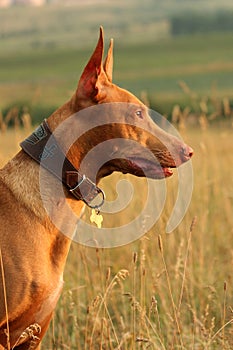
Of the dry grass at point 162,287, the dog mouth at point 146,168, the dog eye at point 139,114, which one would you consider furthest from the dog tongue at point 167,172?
the dry grass at point 162,287

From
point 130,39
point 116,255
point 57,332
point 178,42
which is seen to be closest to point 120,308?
point 57,332

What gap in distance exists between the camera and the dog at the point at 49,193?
4.14 m

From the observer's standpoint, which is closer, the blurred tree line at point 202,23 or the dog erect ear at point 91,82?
the dog erect ear at point 91,82

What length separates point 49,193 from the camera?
172 inches

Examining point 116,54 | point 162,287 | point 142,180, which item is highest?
point 142,180

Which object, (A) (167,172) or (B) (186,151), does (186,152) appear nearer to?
(B) (186,151)

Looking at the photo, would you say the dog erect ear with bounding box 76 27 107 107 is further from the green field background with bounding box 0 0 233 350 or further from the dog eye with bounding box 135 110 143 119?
the green field background with bounding box 0 0 233 350

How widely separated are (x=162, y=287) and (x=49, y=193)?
2.32 meters

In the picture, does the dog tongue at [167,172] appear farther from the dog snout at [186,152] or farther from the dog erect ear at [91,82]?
the dog erect ear at [91,82]

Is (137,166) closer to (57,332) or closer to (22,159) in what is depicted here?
(22,159)

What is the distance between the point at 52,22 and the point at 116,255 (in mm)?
158575

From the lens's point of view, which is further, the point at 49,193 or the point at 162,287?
the point at 162,287

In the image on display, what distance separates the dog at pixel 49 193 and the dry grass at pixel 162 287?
0.45 m

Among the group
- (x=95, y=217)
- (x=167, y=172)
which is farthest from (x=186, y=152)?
(x=95, y=217)
